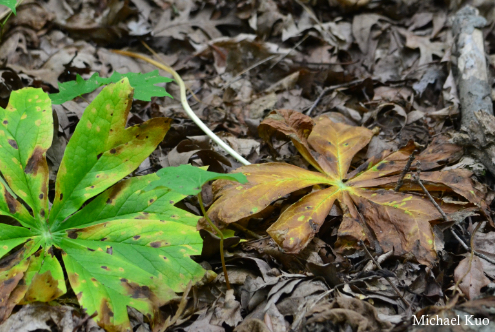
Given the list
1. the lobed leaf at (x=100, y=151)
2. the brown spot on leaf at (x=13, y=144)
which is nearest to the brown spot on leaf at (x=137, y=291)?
the lobed leaf at (x=100, y=151)

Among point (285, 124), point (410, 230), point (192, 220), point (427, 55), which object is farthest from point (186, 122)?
point (427, 55)

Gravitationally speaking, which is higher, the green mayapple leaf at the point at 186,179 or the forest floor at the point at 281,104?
the green mayapple leaf at the point at 186,179

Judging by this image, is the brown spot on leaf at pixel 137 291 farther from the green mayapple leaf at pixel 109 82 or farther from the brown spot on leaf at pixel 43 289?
the green mayapple leaf at pixel 109 82

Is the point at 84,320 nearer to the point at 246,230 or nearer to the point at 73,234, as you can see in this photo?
the point at 73,234

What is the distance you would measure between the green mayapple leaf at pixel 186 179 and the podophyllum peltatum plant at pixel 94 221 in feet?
1.31

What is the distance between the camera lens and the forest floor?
1.58 m

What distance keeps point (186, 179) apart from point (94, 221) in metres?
0.69

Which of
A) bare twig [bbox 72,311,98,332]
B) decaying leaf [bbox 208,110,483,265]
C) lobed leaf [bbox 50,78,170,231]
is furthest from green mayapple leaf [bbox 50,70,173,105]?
bare twig [bbox 72,311,98,332]

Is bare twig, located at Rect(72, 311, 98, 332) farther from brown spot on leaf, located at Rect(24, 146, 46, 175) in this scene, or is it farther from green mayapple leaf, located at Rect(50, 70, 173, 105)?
green mayapple leaf, located at Rect(50, 70, 173, 105)

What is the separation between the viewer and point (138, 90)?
225cm

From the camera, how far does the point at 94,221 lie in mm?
1799

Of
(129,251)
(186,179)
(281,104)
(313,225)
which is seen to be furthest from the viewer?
(281,104)

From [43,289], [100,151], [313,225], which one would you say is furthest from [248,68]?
[43,289]

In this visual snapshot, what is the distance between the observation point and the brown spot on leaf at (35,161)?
1792 millimetres
